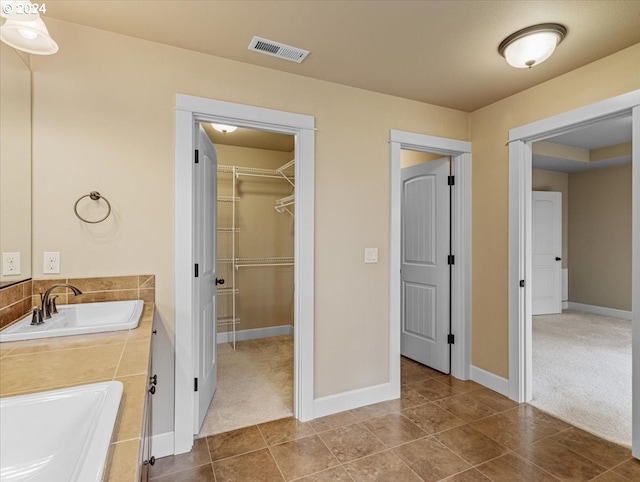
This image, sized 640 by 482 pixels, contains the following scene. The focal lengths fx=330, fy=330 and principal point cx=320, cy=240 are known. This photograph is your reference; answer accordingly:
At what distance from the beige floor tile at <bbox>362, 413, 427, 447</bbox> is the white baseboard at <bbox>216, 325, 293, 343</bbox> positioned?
2294mm

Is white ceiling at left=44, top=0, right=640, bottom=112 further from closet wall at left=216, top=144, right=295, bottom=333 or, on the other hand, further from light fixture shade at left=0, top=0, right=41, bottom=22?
closet wall at left=216, top=144, right=295, bottom=333

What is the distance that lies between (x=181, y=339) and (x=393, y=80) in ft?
7.77

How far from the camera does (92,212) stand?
6.25ft

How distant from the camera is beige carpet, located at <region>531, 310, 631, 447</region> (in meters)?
2.44

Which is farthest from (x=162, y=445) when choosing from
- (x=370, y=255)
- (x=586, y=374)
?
(x=586, y=374)

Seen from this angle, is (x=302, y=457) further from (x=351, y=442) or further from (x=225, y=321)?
(x=225, y=321)

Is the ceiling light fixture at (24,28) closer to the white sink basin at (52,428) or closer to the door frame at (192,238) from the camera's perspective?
the door frame at (192,238)

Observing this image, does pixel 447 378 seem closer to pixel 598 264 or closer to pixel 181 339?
pixel 181 339

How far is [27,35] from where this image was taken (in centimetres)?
134

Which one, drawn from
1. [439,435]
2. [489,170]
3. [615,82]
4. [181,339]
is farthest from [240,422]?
[615,82]

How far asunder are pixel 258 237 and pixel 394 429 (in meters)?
2.86

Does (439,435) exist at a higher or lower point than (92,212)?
lower

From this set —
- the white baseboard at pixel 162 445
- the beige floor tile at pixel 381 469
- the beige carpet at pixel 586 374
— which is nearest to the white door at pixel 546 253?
the beige carpet at pixel 586 374

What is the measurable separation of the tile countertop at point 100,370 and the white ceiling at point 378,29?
1.65 metres
